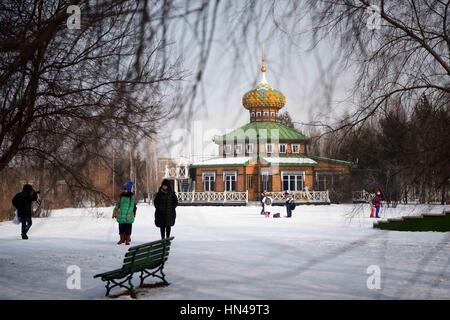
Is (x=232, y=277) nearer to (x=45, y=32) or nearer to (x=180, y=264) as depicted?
(x=180, y=264)

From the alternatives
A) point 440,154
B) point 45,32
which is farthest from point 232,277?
point 45,32

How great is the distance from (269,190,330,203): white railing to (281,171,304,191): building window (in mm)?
1797

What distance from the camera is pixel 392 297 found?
758cm

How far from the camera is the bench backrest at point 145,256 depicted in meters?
7.59

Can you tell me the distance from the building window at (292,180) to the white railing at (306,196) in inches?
70.8

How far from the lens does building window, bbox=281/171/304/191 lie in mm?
51275

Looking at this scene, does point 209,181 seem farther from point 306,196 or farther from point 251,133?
point 251,133

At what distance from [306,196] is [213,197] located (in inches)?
321

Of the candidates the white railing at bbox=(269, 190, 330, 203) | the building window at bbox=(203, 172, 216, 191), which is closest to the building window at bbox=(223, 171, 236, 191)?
the building window at bbox=(203, 172, 216, 191)

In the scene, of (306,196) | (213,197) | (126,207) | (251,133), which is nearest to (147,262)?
(251,133)

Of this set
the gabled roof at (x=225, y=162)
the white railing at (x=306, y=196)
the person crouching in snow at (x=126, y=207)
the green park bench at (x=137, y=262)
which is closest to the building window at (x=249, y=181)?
the gabled roof at (x=225, y=162)

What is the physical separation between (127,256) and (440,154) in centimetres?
423

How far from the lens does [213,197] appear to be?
50.1 metres

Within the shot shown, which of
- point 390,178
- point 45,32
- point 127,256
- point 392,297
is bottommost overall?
point 392,297
